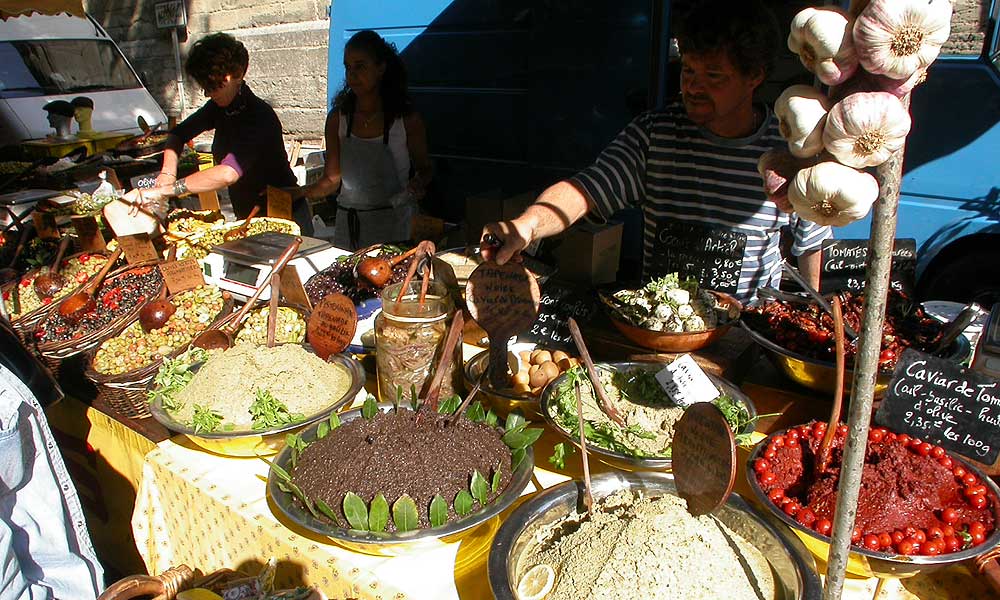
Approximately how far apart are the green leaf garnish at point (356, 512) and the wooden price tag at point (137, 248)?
7.19 ft

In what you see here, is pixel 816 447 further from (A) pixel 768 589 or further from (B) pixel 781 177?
(B) pixel 781 177

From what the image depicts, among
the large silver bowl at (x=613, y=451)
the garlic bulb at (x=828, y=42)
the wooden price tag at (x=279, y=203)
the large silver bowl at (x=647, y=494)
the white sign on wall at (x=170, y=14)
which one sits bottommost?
the large silver bowl at (x=647, y=494)

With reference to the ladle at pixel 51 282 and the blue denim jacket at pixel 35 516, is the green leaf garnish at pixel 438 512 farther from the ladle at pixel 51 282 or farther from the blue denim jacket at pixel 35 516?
the ladle at pixel 51 282

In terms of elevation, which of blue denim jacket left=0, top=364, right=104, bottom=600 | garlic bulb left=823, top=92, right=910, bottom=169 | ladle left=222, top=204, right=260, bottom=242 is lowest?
blue denim jacket left=0, top=364, right=104, bottom=600

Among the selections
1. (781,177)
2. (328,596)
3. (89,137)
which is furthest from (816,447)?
(89,137)

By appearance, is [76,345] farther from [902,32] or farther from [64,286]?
[902,32]

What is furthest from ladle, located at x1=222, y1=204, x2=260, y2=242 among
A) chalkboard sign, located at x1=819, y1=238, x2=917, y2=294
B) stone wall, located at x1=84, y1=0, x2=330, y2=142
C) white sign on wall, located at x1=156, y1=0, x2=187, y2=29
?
white sign on wall, located at x1=156, y1=0, x2=187, y2=29

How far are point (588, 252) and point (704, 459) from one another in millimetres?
1214

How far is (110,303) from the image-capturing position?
8.66ft

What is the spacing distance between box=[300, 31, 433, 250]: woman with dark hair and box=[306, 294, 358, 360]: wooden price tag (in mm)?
2138

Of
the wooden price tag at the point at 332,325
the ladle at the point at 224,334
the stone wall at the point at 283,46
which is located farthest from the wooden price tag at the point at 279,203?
the stone wall at the point at 283,46

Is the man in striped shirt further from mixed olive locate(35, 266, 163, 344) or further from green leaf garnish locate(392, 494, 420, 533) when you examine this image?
mixed olive locate(35, 266, 163, 344)

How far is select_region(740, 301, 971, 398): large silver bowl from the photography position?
1.56m

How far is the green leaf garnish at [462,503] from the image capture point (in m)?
1.29
